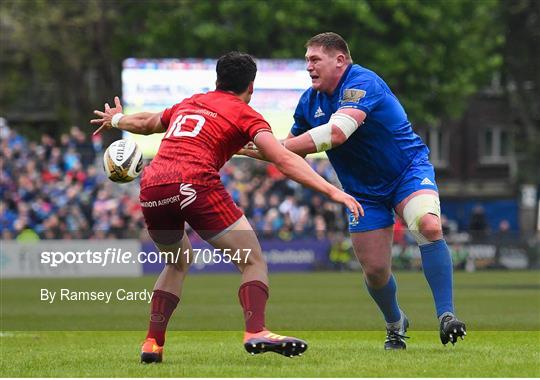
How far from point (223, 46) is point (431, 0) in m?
7.07

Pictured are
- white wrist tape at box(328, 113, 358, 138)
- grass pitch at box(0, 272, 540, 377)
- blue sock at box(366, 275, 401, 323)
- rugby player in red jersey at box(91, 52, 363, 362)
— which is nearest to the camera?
grass pitch at box(0, 272, 540, 377)

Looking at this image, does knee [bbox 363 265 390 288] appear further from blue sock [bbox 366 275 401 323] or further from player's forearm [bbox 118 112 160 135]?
player's forearm [bbox 118 112 160 135]

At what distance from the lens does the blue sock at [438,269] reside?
9367 millimetres

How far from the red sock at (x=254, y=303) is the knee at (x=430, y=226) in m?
1.62

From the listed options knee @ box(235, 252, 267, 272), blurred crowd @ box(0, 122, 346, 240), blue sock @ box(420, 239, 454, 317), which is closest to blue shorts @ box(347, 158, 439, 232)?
blue sock @ box(420, 239, 454, 317)

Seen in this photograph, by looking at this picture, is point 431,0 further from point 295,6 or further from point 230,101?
point 230,101

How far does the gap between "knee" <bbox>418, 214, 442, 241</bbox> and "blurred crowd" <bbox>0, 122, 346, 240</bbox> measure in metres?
20.3

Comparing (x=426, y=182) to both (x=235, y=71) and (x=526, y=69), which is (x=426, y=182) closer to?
(x=235, y=71)

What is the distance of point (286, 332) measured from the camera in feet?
43.0

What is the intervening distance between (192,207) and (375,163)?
2.00 metres

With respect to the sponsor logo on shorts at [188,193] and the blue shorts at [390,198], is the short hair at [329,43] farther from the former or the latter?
the sponsor logo on shorts at [188,193]

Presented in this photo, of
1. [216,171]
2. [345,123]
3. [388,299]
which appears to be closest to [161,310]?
[216,171]

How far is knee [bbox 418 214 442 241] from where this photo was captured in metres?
9.37

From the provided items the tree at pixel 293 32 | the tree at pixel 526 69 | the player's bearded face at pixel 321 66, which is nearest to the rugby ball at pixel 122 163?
the player's bearded face at pixel 321 66
